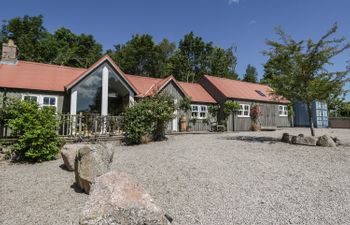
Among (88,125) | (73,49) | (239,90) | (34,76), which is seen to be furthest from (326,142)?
(73,49)

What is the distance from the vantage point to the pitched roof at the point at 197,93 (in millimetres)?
19875

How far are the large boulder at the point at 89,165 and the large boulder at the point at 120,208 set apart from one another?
6.82 ft

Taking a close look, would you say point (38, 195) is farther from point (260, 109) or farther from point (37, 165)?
point (260, 109)

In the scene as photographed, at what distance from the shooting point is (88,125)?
11898 millimetres

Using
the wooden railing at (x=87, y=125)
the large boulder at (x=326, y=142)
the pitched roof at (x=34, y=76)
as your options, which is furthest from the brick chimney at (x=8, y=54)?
the large boulder at (x=326, y=142)

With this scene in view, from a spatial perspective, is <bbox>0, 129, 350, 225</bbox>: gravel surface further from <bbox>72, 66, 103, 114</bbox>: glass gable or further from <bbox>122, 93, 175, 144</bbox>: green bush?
<bbox>72, 66, 103, 114</bbox>: glass gable

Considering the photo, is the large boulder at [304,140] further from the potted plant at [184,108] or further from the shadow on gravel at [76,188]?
the shadow on gravel at [76,188]

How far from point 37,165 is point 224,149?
7483 millimetres

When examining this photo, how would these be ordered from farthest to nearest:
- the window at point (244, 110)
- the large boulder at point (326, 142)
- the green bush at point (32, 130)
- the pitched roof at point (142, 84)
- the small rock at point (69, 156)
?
1. the window at point (244, 110)
2. the pitched roof at point (142, 84)
3. the large boulder at point (326, 142)
4. the green bush at point (32, 130)
5. the small rock at point (69, 156)

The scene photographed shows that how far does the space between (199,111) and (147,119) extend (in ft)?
27.9

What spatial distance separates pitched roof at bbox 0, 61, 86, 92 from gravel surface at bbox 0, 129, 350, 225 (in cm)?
697

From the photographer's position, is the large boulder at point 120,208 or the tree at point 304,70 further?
the tree at point 304,70

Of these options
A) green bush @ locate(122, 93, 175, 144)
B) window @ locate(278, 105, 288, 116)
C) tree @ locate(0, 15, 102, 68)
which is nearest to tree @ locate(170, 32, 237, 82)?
tree @ locate(0, 15, 102, 68)

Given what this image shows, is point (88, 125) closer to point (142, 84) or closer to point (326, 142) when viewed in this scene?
point (142, 84)
